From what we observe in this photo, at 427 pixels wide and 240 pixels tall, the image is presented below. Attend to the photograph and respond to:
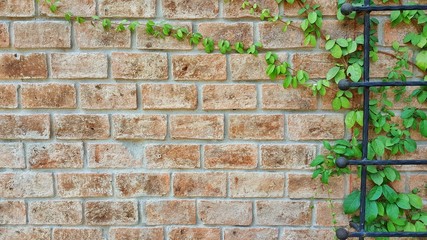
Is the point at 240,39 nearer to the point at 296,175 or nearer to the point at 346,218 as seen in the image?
the point at 296,175

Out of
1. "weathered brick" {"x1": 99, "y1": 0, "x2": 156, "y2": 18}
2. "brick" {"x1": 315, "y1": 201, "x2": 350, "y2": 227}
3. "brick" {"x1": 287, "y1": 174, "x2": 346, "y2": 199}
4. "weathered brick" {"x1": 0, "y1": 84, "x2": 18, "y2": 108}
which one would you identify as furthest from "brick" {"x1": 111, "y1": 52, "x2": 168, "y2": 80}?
"brick" {"x1": 315, "y1": 201, "x2": 350, "y2": 227}

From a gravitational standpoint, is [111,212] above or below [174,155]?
below

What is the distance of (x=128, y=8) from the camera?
1.32m

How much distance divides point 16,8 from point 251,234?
1.09 m

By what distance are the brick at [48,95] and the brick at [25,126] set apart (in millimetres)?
44

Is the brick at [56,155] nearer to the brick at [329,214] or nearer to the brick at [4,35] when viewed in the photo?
the brick at [4,35]

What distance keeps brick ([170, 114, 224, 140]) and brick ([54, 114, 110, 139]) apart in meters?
0.23

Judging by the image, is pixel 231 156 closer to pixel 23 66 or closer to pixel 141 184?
pixel 141 184

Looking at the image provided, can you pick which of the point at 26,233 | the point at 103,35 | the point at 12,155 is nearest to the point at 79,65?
the point at 103,35

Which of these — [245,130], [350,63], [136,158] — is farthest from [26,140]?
[350,63]

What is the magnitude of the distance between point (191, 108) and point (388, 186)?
70cm

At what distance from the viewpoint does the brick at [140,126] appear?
4.42ft

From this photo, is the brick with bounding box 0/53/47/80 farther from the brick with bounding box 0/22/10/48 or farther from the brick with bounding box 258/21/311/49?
the brick with bounding box 258/21/311/49

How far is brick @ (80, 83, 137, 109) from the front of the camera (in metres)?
1.34
